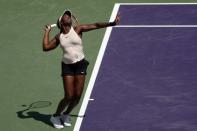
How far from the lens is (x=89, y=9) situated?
22.2 m

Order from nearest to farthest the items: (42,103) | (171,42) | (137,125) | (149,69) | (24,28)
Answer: (137,125)
(42,103)
(149,69)
(171,42)
(24,28)

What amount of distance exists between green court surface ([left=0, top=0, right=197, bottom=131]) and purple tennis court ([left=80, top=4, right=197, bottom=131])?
0.57 metres

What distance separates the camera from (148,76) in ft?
59.3

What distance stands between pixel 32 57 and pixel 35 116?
3248 mm

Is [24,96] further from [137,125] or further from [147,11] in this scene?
[147,11]

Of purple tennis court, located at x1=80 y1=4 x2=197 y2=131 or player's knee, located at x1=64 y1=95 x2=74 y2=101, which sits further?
purple tennis court, located at x1=80 y1=4 x2=197 y2=131

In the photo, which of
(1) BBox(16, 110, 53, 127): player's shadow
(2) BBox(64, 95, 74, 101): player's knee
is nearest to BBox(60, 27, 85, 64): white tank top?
(2) BBox(64, 95, 74, 101): player's knee

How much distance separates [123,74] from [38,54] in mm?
2754

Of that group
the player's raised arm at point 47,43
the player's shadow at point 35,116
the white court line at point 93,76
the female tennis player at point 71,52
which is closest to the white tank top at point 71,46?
the female tennis player at point 71,52

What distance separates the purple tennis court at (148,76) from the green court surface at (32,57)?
0.57 meters

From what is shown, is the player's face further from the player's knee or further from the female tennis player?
the player's knee

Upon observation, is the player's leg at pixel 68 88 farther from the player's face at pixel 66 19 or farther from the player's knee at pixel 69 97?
the player's face at pixel 66 19

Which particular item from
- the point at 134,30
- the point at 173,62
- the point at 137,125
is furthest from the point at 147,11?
the point at 137,125

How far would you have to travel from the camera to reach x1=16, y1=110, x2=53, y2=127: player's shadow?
54.1 feet
